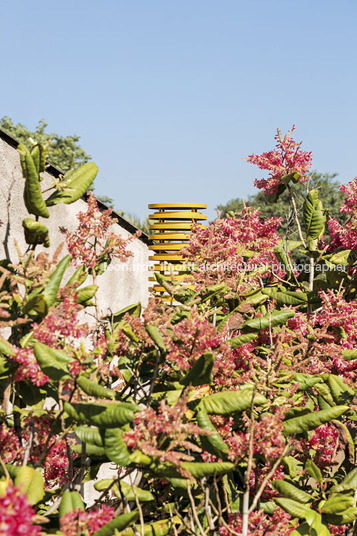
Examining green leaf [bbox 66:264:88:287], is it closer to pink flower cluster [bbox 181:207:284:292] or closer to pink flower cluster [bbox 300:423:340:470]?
pink flower cluster [bbox 181:207:284:292]

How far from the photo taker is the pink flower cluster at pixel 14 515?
A: 1.82m

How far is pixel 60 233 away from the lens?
6902 millimetres

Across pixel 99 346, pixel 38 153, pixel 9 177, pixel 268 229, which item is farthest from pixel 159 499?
pixel 9 177

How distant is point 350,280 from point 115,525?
141 inches

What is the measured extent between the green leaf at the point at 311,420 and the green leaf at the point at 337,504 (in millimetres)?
516

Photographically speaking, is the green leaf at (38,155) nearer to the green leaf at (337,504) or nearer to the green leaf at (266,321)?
the green leaf at (266,321)

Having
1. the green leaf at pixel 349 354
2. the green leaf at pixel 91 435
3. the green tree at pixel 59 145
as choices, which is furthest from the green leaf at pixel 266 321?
the green tree at pixel 59 145

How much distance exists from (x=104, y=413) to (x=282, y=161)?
12.3 feet

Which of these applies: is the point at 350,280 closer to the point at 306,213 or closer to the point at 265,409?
the point at 306,213

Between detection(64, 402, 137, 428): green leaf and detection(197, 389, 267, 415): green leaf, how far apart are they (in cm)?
57

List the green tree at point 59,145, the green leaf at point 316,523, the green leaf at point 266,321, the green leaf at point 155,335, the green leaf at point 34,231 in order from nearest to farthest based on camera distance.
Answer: the green leaf at point 155,335, the green leaf at point 316,523, the green leaf at point 34,231, the green leaf at point 266,321, the green tree at point 59,145

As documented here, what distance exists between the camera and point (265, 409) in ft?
10.5

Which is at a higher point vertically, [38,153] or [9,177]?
[9,177]

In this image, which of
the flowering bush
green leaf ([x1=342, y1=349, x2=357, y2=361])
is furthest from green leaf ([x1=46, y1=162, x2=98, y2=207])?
green leaf ([x1=342, y1=349, x2=357, y2=361])
